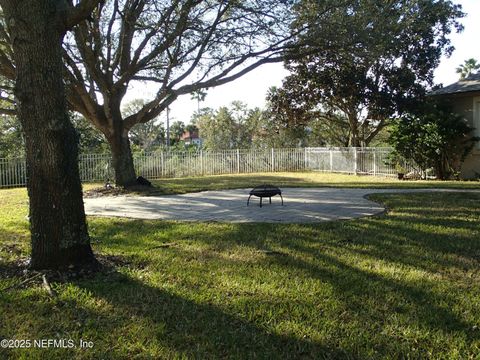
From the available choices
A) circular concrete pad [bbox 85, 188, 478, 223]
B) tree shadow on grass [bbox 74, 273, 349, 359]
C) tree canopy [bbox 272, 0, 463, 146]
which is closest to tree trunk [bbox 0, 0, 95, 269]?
tree shadow on grass [bbox 74, 273, 349, 359]

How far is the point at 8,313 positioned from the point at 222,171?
21519 mm

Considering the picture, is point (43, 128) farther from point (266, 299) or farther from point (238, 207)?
point (238, 207)

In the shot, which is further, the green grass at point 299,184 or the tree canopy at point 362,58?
the green grass at point 299,184

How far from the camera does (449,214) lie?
7.34m

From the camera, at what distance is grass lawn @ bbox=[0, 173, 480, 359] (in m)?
2.84

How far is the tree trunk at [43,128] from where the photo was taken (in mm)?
4125

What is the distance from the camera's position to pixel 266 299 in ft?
11.7

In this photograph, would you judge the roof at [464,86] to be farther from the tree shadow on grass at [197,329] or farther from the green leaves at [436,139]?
the tree shadow on grass at [197,329]

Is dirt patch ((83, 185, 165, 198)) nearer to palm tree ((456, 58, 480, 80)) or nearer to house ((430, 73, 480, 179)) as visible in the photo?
house ((430, 73, 480, 179))

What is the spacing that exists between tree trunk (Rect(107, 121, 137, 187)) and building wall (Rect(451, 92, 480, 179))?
12.9 m

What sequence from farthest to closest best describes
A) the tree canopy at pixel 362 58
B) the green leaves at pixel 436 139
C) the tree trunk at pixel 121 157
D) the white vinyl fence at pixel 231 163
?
1. the white vinyl fence at pixel 231 163
2. the green leaves at pixel 436 139
3. the tree trunk at pixel 121 157
4. the tree canopy at pixel 362 58

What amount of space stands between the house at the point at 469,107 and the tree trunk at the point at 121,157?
12914 millimetres

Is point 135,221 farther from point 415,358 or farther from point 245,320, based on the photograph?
point 415,358

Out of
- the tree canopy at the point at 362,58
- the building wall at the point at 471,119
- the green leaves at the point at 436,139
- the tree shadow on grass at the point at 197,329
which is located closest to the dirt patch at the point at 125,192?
the tree canopy at the point at 362,58
